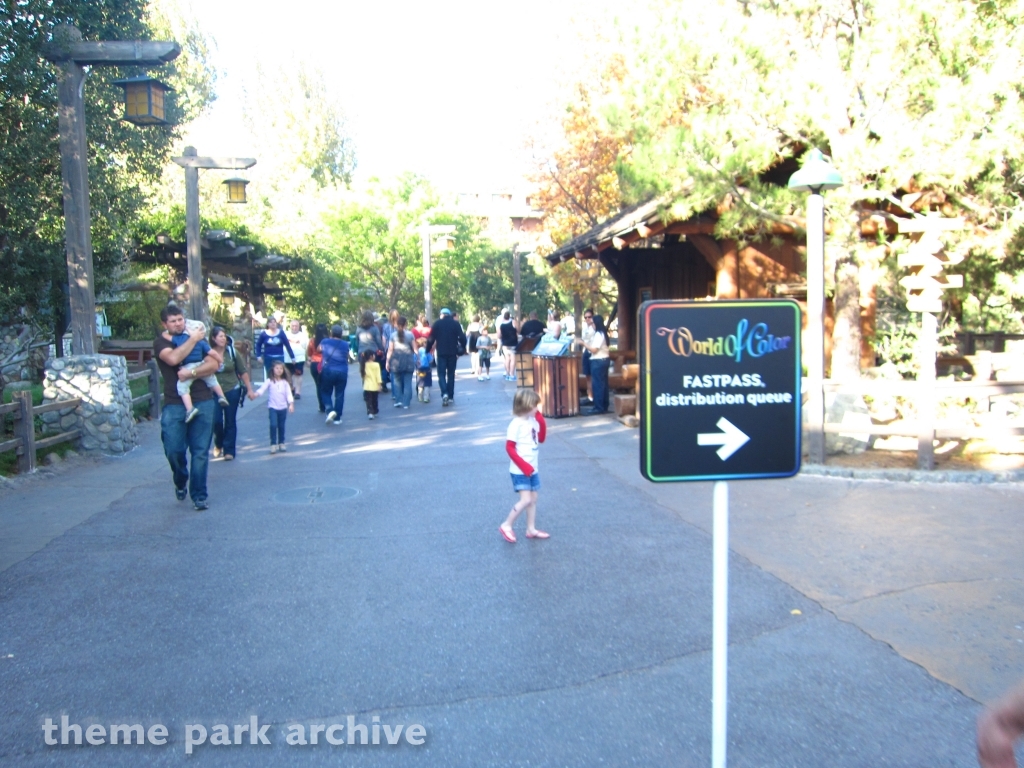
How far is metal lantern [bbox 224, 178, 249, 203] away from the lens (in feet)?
57.9

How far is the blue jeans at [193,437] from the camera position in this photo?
798 cm

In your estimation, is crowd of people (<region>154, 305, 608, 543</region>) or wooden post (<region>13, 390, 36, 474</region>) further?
wooden post (<region>13, 390, 36, 474</region>)

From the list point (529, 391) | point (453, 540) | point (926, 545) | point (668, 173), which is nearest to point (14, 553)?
point (453, 540)

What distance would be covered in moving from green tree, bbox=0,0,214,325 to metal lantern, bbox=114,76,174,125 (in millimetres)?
1139

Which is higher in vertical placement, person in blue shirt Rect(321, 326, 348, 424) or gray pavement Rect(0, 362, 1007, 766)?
person in blue shirt Rect(321, 326, 348, 424)

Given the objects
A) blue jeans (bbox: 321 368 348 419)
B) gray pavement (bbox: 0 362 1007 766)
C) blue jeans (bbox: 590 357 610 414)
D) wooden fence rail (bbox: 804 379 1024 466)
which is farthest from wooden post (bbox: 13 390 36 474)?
wooden fence rail (bbox: 804 379 1024 466)

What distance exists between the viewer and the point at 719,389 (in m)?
3.32

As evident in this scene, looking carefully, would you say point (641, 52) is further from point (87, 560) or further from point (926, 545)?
point (87, 560)

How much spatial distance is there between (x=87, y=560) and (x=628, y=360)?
1248 centimetres

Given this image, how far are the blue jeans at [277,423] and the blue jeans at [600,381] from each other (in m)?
5.58

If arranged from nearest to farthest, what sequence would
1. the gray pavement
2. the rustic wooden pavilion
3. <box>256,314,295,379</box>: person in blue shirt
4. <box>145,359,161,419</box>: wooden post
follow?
the gray pavement < <box>256,314,295,379</box>: person in blue shirt < <box>145,359,161,419</box>: wooden post < the rustic wooden pavilion

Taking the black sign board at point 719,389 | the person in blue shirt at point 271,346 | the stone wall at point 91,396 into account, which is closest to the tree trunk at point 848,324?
the person in blue shirt at point 271,346

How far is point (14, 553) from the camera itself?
6738mm

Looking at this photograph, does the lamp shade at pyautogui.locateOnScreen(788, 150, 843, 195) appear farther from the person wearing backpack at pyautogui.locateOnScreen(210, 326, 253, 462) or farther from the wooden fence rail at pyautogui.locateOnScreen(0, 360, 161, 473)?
the wooden fence rail at pyautogui.locateOnScreen(0, 360, 161, 473)
